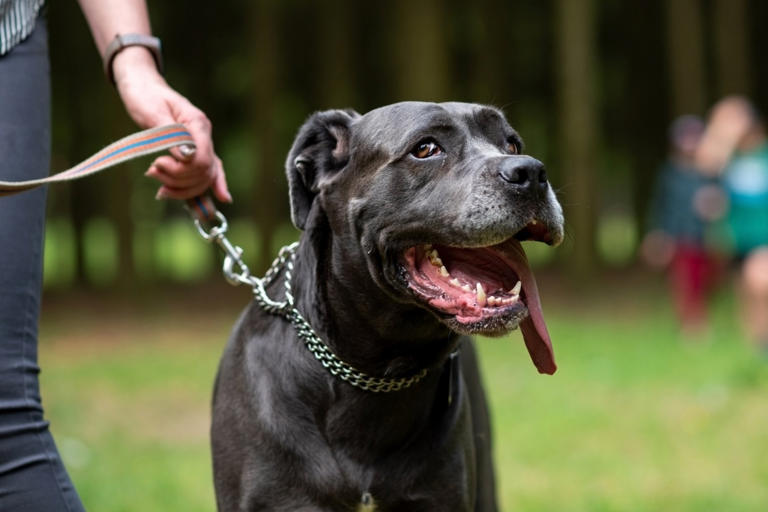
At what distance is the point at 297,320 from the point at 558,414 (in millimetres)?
4898

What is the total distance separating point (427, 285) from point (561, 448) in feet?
14.0

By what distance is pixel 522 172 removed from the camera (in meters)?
3.16

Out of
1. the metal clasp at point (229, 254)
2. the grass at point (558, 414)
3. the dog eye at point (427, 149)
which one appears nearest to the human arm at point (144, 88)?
the metal clasp at point (229, 254)

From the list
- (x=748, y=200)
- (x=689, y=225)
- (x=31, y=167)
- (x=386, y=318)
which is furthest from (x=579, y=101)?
(x=31, y=167)

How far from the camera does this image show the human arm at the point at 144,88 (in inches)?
135

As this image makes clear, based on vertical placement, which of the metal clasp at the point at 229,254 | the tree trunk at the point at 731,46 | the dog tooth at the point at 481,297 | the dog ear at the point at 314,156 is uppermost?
the dog ear at the point at 314,156

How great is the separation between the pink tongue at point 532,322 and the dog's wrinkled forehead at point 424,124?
1.30 feet

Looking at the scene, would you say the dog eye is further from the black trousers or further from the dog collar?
the black trousers

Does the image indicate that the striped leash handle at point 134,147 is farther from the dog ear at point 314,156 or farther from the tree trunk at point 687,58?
the tree trunk at point 687,58

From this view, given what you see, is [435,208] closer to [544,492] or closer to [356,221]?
[356,221]

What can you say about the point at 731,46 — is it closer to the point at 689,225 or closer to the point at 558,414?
the point at 689,225

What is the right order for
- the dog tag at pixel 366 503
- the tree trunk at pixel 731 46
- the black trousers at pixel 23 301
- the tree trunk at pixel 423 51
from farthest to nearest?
the tree trunk at pixel 731 46 < the tree trunk at pixel 423 51 < the dog tag at pixel 366 503 < the black trousers at pixel 23 301

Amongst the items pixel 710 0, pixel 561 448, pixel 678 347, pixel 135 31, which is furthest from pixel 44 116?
pixel 710 0

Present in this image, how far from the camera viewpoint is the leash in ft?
10.3
